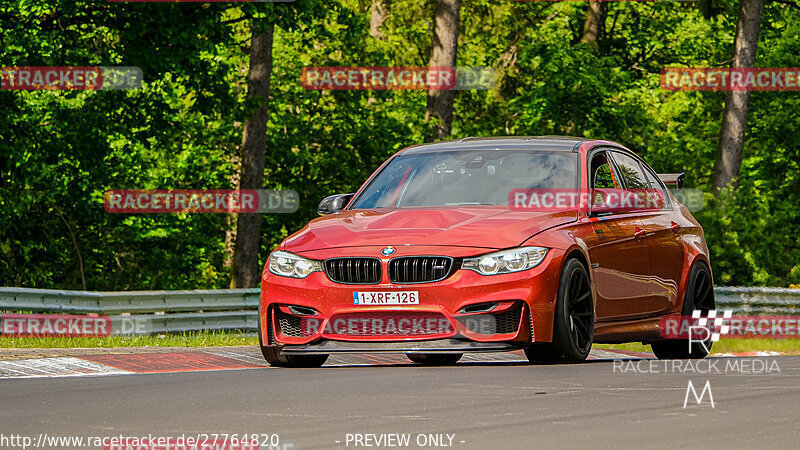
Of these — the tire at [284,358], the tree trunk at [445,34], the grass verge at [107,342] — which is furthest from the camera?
the tree trunk at [445,34]

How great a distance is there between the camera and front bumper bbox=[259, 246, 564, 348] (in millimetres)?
10445

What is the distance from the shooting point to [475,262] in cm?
1049

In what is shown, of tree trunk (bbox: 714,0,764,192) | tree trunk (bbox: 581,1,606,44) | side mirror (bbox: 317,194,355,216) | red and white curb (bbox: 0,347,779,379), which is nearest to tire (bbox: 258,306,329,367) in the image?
red and white curb (bbox: 0,347,779,379)

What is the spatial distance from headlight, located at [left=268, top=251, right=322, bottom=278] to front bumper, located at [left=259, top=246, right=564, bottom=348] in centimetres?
5

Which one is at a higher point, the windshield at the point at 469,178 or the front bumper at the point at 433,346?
the windshield at the point at 469,178

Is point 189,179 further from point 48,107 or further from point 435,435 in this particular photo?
point 435,435

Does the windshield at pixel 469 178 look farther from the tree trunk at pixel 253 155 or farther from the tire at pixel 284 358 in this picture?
the tree trunk at pixel 253 155

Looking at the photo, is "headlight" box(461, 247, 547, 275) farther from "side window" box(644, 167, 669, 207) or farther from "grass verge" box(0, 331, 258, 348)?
"grass verge" box(0, 331, 258, 348)

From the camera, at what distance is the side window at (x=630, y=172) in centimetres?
1288

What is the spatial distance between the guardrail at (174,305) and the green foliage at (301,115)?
3.06m

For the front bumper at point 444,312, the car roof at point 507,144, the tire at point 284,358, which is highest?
the car roof at point 507,144

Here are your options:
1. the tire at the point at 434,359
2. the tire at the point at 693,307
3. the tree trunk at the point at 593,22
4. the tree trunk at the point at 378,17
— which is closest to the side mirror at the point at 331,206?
the tire at the point at 434,359

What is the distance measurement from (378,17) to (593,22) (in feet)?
29.7

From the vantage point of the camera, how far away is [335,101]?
37719 mm
